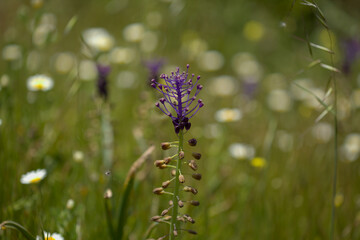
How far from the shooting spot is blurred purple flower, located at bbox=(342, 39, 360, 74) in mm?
3486

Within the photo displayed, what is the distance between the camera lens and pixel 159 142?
250cm

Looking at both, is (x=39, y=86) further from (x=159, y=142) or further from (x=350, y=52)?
(x=350, y=52)

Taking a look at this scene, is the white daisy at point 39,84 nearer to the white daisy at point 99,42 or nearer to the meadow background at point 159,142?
the meadow background at point 159,142

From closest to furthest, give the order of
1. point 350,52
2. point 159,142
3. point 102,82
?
point 102,82 < point 159,142 < point 350,52

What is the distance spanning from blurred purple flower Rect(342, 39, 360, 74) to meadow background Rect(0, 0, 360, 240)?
0.07 ft

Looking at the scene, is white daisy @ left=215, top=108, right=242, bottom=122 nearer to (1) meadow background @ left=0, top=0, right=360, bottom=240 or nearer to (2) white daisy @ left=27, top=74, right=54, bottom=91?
(1) meadow background @ left=0, top=0, right=360, bottom=240

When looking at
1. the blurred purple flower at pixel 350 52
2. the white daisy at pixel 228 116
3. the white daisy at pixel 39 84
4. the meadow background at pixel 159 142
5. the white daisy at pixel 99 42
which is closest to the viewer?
the meadow background at pixel 159 142

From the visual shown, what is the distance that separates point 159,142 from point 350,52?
214cm

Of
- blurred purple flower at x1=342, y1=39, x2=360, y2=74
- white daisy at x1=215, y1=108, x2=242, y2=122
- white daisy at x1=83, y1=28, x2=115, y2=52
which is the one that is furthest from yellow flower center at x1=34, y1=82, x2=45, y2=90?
blurred purple flower at x1=342, y1=39, x2=360, y2=74

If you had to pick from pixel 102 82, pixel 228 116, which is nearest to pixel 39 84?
pixel 102 82

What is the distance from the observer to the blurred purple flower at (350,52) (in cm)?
349

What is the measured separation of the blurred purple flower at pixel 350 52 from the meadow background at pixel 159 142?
0.02m

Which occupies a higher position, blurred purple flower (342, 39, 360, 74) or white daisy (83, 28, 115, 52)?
white daisy (83, 28, 115, 52)

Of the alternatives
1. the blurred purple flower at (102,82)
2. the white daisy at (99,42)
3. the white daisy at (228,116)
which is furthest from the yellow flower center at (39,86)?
the white daisy at (99,42)
